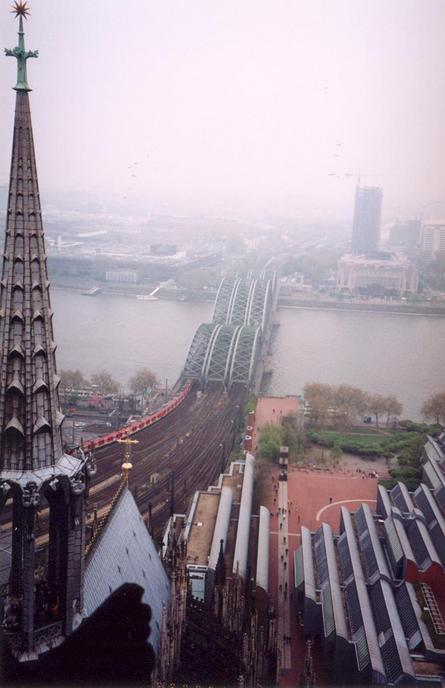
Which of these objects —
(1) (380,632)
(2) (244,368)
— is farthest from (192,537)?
(2) (244,368)

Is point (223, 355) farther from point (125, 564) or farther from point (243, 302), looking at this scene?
point (125, 564)

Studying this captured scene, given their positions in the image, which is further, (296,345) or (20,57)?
(296,345)

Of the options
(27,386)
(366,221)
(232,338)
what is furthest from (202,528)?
(366,221)

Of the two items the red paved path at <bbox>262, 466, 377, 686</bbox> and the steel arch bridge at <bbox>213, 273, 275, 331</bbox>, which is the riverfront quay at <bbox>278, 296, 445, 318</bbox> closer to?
the steel arch bridge at <bbox>213, 273, 275, 331</bbox>

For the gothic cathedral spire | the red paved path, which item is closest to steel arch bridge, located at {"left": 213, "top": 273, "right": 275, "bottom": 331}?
the red paved path

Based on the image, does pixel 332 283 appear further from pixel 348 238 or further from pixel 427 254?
pixel 427 254

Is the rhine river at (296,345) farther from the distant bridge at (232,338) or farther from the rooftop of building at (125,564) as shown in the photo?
the rooftop of building at (125,564)
